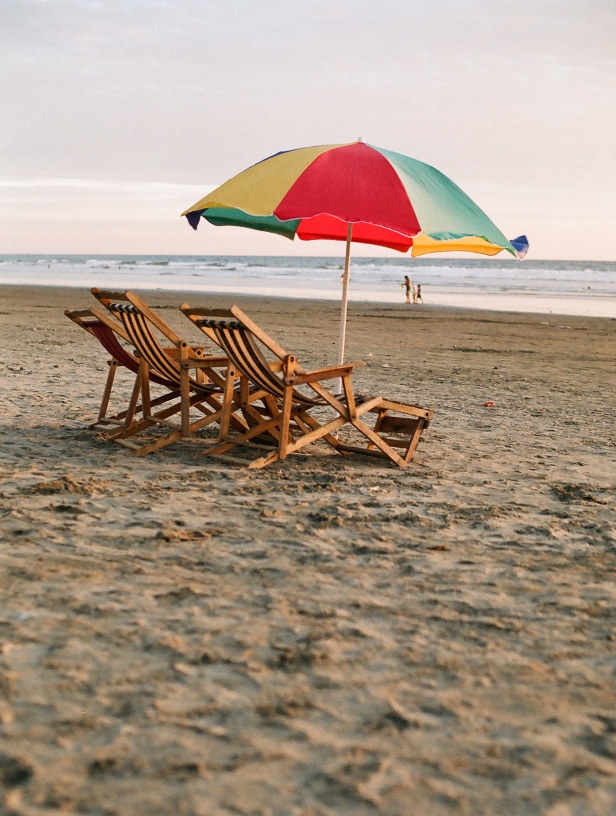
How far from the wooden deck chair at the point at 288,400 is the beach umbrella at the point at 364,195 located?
2.30ft

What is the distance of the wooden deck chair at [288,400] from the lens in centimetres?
524

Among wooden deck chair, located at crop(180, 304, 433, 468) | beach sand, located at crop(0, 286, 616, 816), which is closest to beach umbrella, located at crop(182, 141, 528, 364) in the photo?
wooden deck chair, located at crop(180, 304, 433, 468)

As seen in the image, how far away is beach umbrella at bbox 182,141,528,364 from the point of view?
5.02 meters

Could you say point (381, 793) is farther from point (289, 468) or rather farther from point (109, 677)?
point (289, 468)

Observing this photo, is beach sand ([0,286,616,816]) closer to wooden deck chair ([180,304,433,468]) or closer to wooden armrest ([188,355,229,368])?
wooden deck chair ([180,304,433,468])

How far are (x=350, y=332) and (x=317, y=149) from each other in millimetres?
10945

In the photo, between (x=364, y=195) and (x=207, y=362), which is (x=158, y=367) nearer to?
(x=207, y=362)

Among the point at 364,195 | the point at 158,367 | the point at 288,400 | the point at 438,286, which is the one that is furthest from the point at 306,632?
the point at 438,286

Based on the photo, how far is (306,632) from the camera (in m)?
3.05

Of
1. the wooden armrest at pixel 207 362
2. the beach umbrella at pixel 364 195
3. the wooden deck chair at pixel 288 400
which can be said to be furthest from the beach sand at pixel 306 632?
the beach umbrella at pixel 364 195

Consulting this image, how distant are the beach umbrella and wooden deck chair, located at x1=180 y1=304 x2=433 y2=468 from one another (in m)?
0.70

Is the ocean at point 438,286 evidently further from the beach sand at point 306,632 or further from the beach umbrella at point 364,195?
the beach sand at point 306,632

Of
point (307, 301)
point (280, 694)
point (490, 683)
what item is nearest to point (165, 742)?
point (280, 694)

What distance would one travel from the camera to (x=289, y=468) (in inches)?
216
